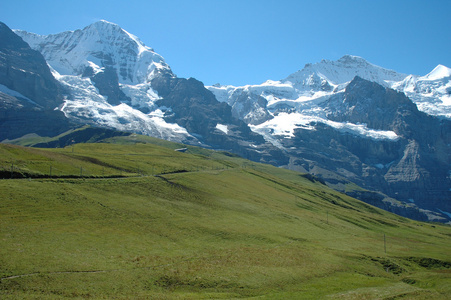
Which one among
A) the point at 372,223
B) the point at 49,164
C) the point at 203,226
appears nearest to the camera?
the point at 203,226

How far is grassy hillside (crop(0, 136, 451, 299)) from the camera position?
4375cm

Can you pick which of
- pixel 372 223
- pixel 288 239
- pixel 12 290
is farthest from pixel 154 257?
pixel 372 223

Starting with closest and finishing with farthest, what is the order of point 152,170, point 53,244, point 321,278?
1. point 53,244
2. point 321,278
3. point 152,170

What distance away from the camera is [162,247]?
2322 inches

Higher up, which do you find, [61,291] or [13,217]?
[13,217]

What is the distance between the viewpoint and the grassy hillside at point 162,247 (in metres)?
43.8

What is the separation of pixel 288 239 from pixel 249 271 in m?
29.2

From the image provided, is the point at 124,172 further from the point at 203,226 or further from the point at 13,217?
the point at 13,217

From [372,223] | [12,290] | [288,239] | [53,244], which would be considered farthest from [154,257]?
[372,223]

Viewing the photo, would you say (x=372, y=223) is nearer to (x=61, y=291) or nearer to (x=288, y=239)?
(x=288, y=239)

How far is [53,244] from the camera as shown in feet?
166

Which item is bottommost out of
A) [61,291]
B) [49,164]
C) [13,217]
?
[61,291]

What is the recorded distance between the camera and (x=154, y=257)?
53.2 metres

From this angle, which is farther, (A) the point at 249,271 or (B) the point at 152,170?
(B) the point at 152,170
